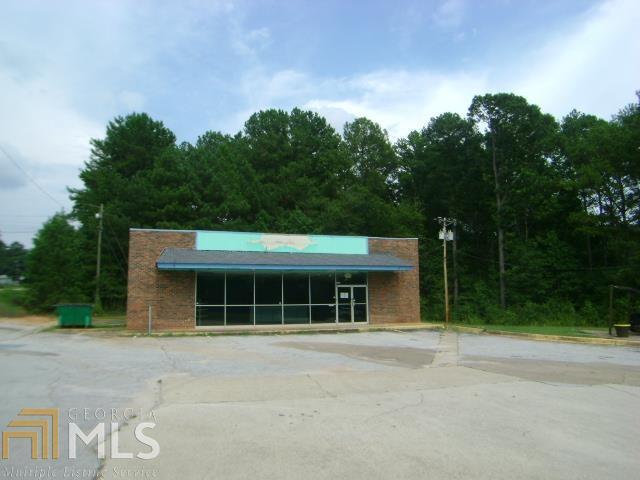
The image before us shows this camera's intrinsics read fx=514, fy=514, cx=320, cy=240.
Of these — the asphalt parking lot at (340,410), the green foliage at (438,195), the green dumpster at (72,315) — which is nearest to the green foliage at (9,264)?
the green foliage at (438,195)

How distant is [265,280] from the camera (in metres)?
26.3

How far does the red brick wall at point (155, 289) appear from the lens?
24.3 m

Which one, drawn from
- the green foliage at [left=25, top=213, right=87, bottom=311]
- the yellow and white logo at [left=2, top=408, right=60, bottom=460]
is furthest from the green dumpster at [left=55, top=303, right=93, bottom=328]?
the yellow and white logo at [left=2, top=408, right=60, bottom=460]

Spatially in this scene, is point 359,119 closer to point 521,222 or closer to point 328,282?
point 521,222

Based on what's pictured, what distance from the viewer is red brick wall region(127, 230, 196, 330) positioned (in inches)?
957

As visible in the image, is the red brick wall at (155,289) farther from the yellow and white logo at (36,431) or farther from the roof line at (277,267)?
the yellow and white logo at (36,431)

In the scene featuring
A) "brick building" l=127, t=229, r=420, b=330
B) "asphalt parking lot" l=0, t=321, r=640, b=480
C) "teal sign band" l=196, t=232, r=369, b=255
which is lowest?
"asphalt parking lot" l=0, t=321, r=640, b=480

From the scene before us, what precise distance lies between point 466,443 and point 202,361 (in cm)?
892

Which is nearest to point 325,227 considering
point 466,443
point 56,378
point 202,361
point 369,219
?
point 369,219

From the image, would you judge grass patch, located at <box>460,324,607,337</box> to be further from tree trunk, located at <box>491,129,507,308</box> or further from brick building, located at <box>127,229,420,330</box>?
tree trunk, located at <box>491,129,507,308</box>

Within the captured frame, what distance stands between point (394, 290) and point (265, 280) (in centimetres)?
739

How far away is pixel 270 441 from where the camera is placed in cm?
642

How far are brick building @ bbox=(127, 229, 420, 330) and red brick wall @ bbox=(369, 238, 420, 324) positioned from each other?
0.06 metres

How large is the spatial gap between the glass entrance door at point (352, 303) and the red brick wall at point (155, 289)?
7.87 metres
